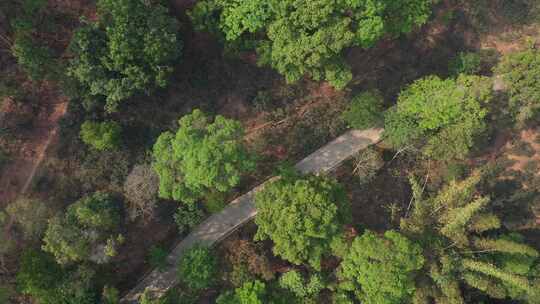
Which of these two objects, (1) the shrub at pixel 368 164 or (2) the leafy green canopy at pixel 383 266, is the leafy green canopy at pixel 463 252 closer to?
(2) the leafy green canopy at pixel 383 266

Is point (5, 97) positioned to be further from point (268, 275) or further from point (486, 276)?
point (486, 276)

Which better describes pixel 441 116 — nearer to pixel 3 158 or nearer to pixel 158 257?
pixel 158 257

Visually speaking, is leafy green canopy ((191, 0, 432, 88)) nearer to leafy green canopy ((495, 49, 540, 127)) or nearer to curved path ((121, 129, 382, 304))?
curved path ((121, 129, 382, 304))

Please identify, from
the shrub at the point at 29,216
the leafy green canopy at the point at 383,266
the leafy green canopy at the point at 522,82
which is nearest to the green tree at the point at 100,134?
the shrub at the point at 29,216

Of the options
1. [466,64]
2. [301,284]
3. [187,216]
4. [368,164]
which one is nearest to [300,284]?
[301,284]

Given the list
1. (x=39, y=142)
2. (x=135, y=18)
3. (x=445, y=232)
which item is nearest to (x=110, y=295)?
(x=39, y=142)

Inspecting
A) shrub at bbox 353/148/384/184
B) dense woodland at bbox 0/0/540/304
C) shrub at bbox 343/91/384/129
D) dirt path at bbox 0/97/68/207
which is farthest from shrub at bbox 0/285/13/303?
shrub at bbox 343/91/384/129

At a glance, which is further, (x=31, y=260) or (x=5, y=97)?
(x=5, y=97)
